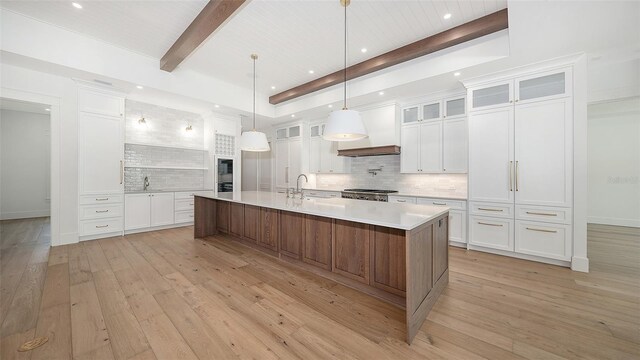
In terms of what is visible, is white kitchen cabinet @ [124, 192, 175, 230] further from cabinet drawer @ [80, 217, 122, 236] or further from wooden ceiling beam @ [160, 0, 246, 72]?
wooden ceiling beam @ [160, 0, 246, 72]

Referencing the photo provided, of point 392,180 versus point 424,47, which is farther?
point 392,180

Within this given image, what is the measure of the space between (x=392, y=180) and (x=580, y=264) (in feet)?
9.83

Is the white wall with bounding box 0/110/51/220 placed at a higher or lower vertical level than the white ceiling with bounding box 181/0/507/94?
lower

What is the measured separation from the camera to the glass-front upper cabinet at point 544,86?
3.12 m

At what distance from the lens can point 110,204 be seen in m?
4.43

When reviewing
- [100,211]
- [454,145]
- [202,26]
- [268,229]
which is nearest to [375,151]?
[454,145]

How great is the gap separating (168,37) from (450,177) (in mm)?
5326

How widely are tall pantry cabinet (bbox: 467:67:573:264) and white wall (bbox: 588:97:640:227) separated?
3.33 metres

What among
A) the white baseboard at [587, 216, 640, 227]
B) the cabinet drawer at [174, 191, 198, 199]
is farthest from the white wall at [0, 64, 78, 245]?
the white baseboard at [587, 216, 640, 227]

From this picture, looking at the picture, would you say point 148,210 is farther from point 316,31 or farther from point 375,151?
point 375,151

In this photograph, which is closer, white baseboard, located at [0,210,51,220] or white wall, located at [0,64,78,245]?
white wall, located at [0,64,78,245]

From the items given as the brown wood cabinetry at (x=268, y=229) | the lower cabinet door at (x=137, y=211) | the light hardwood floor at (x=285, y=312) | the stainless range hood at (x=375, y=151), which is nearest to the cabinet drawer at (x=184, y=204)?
the lower cabinet door at (x=137, y=211)

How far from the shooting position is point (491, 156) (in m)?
3.64

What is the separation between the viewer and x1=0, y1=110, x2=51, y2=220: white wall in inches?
225
